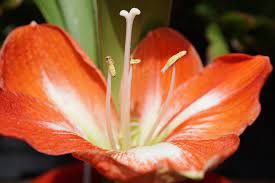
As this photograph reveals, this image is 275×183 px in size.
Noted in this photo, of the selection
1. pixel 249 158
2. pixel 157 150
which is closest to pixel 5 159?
pixel 249 158

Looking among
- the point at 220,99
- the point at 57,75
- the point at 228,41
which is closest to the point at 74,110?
the point at 57,75

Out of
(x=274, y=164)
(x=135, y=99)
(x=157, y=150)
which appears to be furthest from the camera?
(x=274, y=164)

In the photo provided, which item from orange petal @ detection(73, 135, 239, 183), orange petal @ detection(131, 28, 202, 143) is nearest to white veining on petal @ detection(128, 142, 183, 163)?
orange petal @ detection(73, 135, 239, 183)

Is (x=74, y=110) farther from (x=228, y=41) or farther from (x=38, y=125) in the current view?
(x=228, y=41)

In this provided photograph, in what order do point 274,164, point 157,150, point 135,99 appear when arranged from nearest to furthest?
point 157,150 → point 135,99 → point 274,164

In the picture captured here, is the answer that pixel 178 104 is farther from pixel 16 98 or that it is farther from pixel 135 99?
pixel 16 98

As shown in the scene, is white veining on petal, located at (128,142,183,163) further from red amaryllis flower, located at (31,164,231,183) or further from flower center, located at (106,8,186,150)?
red amaryllis flower, located at (31,164,231,183)

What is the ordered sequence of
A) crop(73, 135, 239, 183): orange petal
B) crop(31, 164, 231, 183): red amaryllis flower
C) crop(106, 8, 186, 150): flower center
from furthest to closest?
crop(31, 164, 231, 183): red amaryllis flower → crop(106, 8, 186, 150): flower center → crop(73, 135, 239, 183): orange petal
